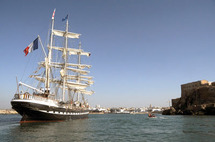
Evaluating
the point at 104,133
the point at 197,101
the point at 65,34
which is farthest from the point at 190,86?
the point at 104,133

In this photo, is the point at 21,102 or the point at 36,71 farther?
the point at 36,71

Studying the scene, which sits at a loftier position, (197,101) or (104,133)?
(104,133)

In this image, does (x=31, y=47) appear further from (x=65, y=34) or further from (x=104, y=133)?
(x=65, y=34)

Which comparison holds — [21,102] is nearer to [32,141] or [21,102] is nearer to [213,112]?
[32,141]

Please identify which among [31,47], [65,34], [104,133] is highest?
[65,34]

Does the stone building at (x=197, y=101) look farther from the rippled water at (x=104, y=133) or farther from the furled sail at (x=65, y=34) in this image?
the furled sail at (x=65, y=34)

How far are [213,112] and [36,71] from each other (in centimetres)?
7558

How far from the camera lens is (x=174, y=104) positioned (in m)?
117

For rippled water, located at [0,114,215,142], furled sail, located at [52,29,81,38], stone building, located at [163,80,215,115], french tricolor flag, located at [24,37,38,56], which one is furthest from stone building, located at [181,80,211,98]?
french tricolor flag, located at [24,37,38,56]

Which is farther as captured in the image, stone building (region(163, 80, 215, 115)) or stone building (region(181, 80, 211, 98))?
stone building (region(181, 80, 211, 98))

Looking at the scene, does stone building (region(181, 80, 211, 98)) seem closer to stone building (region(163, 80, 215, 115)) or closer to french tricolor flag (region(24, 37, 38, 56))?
stone building (region(163, 80, 215, 115))

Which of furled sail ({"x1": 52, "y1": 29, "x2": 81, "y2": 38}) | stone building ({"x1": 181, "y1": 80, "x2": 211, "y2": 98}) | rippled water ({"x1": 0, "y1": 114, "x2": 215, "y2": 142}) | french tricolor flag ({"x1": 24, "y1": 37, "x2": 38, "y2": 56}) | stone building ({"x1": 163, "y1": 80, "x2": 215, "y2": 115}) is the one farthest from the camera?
stone building ({"x1": 181, "y1": 80, "x2": 211, "y2": 98})

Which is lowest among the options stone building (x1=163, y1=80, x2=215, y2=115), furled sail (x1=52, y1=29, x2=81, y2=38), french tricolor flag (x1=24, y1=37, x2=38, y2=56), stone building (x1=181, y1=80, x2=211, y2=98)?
stone building (x1=163, y1=80, x2=215, y2=115)

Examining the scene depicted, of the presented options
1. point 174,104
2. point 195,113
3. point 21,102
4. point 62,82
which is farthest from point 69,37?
point 174,104
